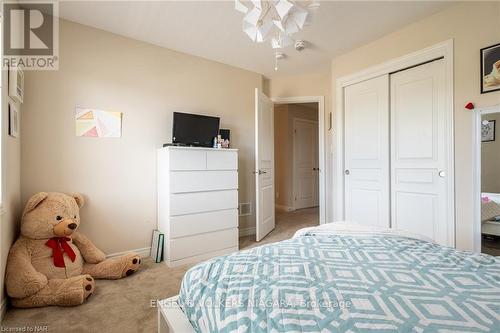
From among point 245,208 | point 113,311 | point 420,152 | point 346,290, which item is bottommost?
point 113,311

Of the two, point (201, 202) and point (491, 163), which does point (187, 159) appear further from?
point (491, 163)

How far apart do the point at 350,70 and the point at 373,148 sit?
1007 mm

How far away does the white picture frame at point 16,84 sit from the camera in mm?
1778

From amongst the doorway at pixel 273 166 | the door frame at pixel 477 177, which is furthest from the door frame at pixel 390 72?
the doorway at pixel 273 166

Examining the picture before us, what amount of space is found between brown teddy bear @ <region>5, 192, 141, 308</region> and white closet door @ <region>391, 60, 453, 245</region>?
2.72 metres

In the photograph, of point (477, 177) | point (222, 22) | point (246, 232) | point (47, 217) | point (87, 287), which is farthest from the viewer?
point (246, 232)

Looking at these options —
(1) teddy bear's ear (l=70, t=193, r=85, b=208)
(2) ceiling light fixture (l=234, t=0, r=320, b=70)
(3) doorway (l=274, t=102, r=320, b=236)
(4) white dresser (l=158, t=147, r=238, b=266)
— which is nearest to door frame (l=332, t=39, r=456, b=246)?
(4) white dresser (l=158, t=147, r=238, b=266)

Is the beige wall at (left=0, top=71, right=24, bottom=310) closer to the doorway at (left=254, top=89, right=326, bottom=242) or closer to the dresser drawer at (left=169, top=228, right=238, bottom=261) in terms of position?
the dresser drawer at (left=169, top=228, right=238, bottom=261)

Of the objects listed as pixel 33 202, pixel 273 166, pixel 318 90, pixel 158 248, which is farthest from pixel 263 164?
pixel 33 202

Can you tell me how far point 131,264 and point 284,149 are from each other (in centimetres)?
388

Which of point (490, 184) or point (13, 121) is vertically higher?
point (13, 121)

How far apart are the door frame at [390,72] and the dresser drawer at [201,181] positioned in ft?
4.52

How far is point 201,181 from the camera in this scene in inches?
104

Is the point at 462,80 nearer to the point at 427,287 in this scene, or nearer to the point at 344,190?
the point at 344,190
